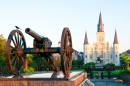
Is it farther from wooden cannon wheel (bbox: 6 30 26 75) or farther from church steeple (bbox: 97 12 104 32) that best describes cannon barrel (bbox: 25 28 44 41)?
church steeple (bbox: 97 12 104 32)

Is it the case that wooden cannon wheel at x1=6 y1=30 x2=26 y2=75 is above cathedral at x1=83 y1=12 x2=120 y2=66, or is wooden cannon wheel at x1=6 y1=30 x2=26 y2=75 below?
below

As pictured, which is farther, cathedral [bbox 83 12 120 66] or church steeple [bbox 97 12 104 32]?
church steeple [bbox 97 12 104 32]

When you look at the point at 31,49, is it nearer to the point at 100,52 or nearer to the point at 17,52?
the point at 17,52

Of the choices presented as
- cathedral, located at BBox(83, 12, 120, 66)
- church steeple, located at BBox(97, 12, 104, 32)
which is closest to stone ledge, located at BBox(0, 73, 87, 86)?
cathedral, located at BBox(83, 12, 120, 66)

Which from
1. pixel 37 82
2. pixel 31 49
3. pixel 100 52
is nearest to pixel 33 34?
pixel 31 49

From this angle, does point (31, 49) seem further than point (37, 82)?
Yes

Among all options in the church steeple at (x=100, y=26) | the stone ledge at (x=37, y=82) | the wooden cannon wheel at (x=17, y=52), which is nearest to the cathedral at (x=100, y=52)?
the church steeple at (x=100, y=26)

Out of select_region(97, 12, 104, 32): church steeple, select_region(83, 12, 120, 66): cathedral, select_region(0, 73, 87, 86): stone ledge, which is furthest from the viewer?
select_region(97, 12, 104, 32): church steeple

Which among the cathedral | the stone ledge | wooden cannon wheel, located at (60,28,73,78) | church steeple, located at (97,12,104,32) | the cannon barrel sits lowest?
the stone ledge

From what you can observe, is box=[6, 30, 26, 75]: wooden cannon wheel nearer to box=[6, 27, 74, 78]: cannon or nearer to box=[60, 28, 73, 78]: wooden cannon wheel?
box=[6, 27, 74, 78]: cannon

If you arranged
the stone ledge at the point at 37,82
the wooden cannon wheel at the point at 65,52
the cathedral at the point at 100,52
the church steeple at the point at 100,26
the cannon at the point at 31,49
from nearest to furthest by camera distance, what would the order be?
the stone ledge at the point at 37,82 < the wooden cannon wheel at the point at 65,52 < the cannon at the point at 31,49 < the cathedral at the point at 100,52 < the church steeple at the point at 100,26

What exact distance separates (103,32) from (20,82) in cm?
10099

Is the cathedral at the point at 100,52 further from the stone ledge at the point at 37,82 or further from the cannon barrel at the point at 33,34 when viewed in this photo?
the stone ledge at the point at 37,82

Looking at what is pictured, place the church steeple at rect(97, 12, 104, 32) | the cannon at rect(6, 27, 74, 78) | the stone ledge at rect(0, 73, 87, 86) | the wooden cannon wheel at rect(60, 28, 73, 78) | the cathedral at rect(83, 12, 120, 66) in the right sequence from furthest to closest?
the church steeple at rect(97, 12, 104, 32) → the cathedral at rect(83, 12, 120, 66) → the cannon at rect(6, 27, 74, 78) → the wooden cannon wheel at rect(60, 28, 73, 78) → the stone ledge at rect(0, 73, 87, 86)
